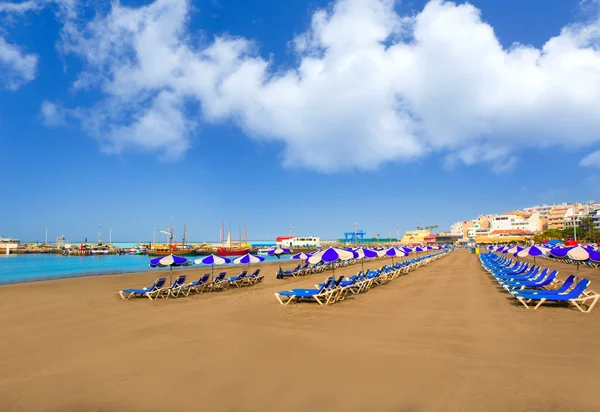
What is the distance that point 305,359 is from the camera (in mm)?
6051

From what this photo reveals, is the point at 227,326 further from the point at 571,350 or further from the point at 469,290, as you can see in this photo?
the point at 469,290

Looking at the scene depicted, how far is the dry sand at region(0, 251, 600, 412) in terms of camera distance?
4578mm

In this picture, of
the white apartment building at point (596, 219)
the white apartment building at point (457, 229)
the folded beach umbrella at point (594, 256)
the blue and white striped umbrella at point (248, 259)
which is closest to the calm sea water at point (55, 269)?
the blue and white striped umbrella at point (248, 259)

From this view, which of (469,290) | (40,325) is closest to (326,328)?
(40,325)

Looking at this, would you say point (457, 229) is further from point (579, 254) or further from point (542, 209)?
point (579, 254)

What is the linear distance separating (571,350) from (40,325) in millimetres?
11098

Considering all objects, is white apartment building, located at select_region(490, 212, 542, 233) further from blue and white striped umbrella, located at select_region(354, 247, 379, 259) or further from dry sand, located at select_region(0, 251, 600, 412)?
dry sand, located at select_region(0, 251, 600, 412)

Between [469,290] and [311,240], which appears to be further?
[311,240]

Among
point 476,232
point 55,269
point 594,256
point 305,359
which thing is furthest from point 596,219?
point 305,359

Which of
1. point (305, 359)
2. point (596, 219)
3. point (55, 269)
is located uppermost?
point (596, 219)

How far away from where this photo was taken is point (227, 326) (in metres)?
8.52

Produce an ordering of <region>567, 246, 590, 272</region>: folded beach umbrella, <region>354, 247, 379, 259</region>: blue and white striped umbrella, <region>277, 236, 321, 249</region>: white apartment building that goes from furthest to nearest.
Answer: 1. <region>277, 236, 321, 249</region>: white apartment building
2. <region>354, 247, 379, 259</region>: blue and white striped umbrella
3. <region>567, 246, 590, 272</region>: folded beach umbrella

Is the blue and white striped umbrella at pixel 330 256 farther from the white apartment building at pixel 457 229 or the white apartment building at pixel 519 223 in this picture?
the white apartment building at pixel 457 229

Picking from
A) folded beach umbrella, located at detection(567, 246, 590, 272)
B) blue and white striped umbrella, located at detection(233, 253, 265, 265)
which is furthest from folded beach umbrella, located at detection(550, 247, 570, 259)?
blue and white striped umbrella, located at detection(233, 253, 265, 265)
